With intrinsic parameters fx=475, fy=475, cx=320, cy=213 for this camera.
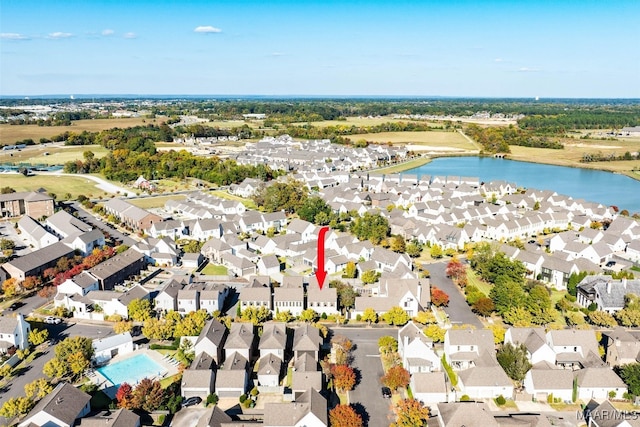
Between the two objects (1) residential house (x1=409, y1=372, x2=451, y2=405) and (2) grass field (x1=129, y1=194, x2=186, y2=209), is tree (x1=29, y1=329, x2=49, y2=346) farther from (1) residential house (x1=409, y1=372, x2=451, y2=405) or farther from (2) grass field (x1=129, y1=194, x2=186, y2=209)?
(2) grass field (x1=129, y1=194, x2=186, y2=209)

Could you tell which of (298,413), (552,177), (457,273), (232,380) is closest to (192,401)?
(232,380)

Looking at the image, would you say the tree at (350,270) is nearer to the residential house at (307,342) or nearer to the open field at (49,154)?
the residential house at (307,342)

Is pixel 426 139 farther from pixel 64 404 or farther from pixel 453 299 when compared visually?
pixel 64 404

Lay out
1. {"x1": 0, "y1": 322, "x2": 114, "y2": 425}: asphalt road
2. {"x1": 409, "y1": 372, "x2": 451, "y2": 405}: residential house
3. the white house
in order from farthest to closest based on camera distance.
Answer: the white house, {"x1": 0, "y1": 322, "x2": 114, "y2": 425}: asphalt road, {"x1": 409, "y1": 372, "x2": 451, "y2": 405}: residential house

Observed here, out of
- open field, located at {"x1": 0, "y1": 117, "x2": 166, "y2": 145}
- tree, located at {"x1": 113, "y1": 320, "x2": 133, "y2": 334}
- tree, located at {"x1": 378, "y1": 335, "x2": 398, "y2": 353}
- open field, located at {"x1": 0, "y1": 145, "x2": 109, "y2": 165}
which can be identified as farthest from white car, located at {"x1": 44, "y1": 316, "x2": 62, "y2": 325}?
open field, located at {"x1": 0, "y1": 117, "x2": 166, "y2": 145}

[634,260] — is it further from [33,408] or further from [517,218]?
[33,408]

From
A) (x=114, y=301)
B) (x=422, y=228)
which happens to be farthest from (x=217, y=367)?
(x=422, y=228)
